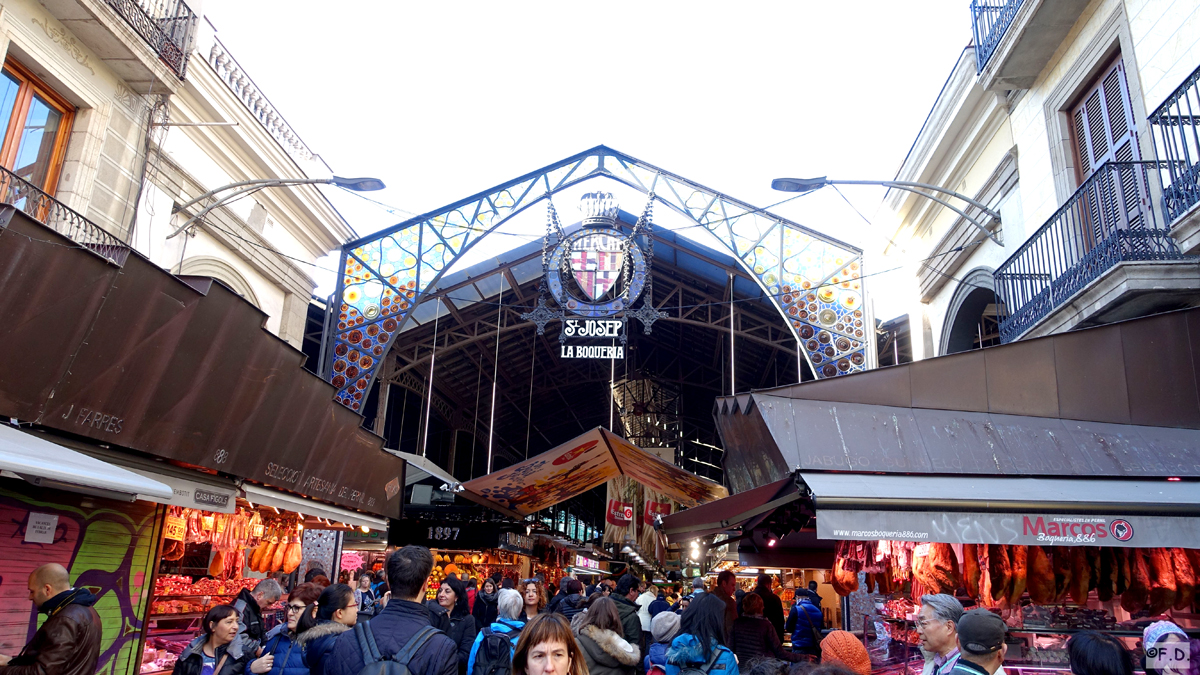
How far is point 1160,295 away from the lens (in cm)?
680

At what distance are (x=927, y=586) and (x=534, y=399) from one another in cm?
2111

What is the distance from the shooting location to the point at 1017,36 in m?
9.19

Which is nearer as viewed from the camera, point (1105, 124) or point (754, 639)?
point (754, 639)

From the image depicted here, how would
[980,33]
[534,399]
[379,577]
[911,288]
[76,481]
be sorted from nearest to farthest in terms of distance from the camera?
[76,481] < [980,33] < [379,577] < [911,288] < [534,399]

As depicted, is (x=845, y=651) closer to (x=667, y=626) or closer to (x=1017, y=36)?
(x=667, y=626)

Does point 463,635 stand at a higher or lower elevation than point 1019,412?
lower

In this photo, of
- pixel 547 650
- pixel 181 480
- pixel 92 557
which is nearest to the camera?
pixel 547 650

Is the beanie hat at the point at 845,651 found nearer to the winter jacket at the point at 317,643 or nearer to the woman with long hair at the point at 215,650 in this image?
the winter jacket at the point at 317,643

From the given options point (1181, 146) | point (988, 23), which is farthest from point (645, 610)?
point (988, 23)

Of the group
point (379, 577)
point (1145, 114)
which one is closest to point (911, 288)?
point (1145, 114)

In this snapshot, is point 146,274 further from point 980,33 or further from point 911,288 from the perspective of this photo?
point 911,288

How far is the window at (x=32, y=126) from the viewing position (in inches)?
327

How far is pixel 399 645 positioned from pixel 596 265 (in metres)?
10.9

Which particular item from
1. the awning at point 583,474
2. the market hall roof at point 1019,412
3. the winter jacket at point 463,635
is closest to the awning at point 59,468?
the winter jacket at point 463,635
